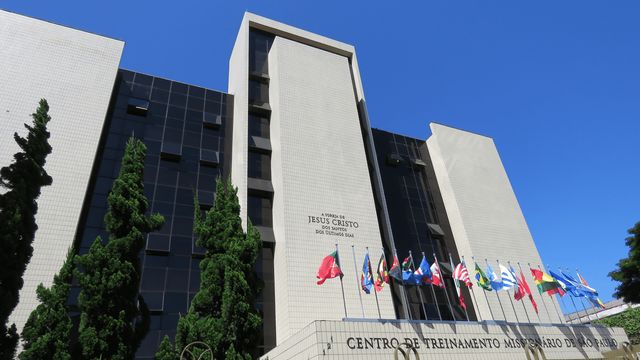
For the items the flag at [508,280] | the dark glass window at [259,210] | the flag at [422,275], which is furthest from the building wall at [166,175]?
the flag at [508,280]

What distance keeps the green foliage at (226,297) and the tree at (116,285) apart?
2554 mm

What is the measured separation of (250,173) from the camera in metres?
31.6

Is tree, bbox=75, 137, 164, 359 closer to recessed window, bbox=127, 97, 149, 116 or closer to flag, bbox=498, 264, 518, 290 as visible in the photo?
recessed window, bbox=127, 97, 149, 116

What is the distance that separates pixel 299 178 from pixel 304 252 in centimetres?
587

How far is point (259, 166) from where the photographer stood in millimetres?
32438

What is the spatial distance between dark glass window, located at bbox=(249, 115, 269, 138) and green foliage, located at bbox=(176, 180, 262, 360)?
1217 cm

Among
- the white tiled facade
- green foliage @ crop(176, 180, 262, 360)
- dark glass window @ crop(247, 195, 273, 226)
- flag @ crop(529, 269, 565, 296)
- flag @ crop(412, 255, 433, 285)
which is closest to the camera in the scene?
the white tiled facade

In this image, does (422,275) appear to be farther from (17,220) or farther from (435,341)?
(17,220)

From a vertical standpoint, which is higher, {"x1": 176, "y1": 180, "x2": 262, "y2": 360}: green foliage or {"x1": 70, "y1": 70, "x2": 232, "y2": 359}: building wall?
{"x1": 70, "y1": 70, "x2": 232, "y2": 359}: building wall

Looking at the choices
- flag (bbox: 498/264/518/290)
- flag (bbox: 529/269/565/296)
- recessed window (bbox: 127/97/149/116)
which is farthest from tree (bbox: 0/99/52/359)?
flag (bbox: 529/269/565/296)

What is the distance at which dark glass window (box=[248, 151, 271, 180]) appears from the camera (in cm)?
3188

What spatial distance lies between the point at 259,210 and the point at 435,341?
1522 cm

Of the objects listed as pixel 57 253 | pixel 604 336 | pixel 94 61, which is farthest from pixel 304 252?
pixel 94 61

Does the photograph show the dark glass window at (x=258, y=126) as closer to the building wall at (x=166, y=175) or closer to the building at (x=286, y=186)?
the building at (x=286, y=186)
